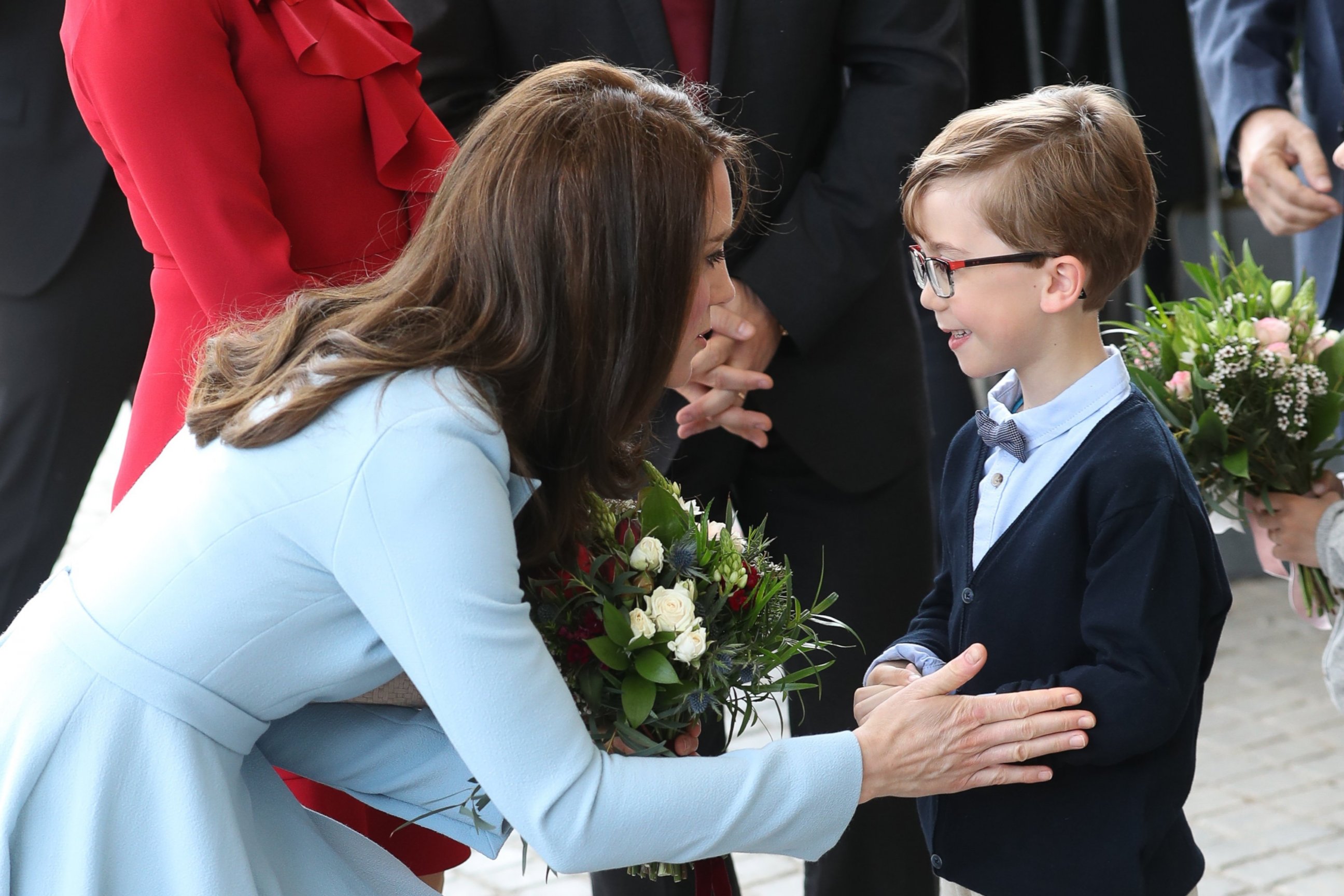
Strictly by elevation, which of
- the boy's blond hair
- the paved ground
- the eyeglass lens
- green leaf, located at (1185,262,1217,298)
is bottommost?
the paved ground

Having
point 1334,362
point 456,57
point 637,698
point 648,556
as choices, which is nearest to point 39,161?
point 456,57

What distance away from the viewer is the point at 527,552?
1.70 meters

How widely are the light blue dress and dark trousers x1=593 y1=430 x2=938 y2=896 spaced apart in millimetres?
850

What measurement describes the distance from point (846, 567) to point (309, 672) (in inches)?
43.6

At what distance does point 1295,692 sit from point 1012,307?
2.96 metres

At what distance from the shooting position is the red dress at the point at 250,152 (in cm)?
194

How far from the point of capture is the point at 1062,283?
175 cm

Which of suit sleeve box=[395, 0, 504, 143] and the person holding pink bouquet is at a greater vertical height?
suit sleeve box=[395, 0, 504, 143]

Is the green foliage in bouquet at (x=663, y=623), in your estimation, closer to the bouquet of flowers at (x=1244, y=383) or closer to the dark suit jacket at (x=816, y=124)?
the dark suit jacket at (x=816, y=124)

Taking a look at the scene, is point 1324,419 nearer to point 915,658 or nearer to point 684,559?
point 915,658

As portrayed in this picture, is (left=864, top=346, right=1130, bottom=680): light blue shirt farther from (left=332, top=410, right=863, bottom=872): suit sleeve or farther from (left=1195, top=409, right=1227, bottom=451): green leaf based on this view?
(left=332, top=410, right=863, bottom=872): suit sleeve

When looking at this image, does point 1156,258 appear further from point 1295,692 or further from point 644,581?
point 644,581

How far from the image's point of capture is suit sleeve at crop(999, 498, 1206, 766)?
5.31 feet

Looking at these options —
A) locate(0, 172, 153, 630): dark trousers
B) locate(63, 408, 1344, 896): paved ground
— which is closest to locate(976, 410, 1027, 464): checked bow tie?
locate(63, 408, 1344, 896): paved ground
